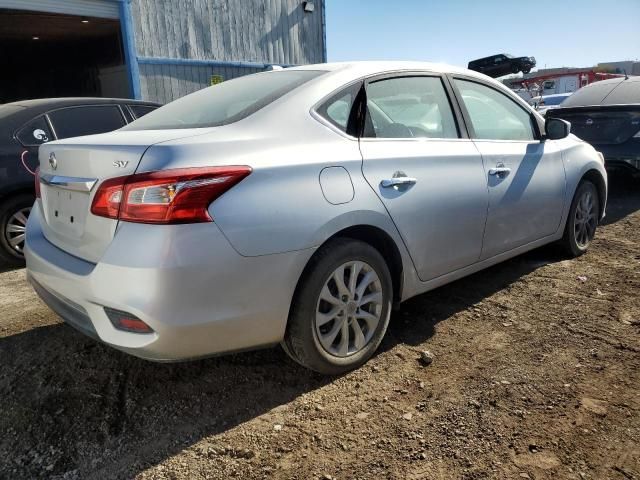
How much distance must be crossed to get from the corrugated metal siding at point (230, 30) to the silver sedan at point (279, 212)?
797 centimetres

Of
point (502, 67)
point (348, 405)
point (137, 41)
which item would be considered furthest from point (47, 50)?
point (348, 405)

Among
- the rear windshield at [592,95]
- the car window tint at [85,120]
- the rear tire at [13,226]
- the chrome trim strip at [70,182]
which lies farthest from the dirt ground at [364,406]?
the rear windshield at [592,95]

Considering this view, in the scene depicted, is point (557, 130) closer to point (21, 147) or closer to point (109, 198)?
point (109, 198)

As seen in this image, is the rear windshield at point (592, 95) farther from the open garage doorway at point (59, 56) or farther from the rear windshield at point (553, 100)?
the open garage doorway at point (59, 56)

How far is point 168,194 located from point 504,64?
31.7 feet

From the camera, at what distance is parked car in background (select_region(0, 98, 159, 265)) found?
176 inches

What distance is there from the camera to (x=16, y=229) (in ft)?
15.0

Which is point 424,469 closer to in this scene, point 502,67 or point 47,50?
point 502,67

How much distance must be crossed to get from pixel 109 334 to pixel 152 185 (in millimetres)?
639

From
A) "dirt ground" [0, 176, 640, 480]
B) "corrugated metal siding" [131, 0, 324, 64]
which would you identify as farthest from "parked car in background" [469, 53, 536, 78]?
"dirt ground" [0, 176, 640, 480]

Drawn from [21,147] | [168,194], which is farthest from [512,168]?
[21,147]

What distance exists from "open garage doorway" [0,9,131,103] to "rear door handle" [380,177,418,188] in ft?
31.1

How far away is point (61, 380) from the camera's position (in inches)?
103

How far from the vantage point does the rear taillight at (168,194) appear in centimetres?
195
